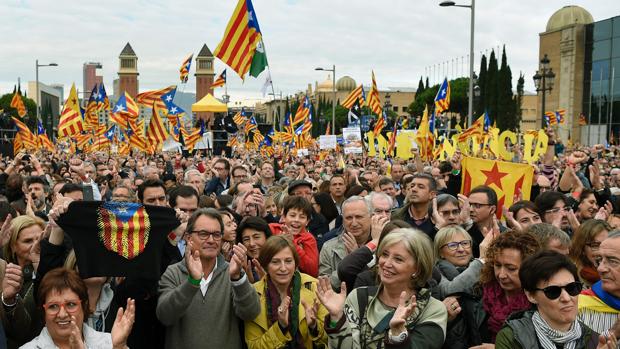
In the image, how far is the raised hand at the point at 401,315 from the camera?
12.4 feet

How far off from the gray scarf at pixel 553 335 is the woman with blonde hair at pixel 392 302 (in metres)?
0.58

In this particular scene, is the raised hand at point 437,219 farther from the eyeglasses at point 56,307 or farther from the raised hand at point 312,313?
the eyeglasses at point 56,307

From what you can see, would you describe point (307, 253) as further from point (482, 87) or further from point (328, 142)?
point (482, 87)

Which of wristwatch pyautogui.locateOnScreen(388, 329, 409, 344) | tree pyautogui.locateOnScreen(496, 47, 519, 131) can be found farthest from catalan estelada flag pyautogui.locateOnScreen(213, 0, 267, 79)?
tree pyautogui.locateOnScreen(496, 47, 519, 131)

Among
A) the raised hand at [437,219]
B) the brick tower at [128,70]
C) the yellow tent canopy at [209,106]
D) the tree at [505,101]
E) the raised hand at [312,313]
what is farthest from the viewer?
the brick tower at [128,70]

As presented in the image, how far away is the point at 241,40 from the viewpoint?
36.8ft

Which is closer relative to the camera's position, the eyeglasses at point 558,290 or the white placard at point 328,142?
the eyeglasses at point 558,290

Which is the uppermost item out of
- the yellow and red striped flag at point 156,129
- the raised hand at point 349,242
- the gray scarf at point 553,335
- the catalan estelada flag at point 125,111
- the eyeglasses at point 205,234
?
the catalan estelada flag at point 125,111

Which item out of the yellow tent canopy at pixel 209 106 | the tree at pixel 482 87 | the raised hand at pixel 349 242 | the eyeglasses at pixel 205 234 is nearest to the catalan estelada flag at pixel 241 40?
the raised hand at pixel 349 242

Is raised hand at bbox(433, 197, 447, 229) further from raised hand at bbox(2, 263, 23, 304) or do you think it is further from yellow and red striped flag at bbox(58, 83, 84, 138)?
yellow and red striped flag at bbox(58, 83, 84, 138)

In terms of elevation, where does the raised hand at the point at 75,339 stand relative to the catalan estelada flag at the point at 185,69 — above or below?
below

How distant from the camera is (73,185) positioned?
8016 mm

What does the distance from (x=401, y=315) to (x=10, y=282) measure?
7.37 ft

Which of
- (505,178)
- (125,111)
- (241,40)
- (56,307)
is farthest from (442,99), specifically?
(56,307)
